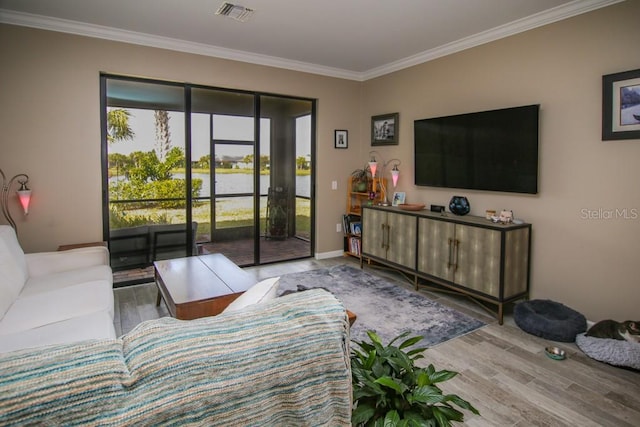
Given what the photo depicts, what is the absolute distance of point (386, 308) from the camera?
12.0 ft

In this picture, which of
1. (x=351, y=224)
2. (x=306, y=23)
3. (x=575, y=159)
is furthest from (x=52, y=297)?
(x=575, y=159)

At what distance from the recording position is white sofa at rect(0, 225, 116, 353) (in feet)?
6.76

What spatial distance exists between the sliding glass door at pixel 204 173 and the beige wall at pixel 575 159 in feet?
8.26

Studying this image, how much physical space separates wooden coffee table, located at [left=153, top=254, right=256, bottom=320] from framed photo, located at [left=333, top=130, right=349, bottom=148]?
2.65m

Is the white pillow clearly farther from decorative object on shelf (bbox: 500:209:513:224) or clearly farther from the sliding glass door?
the sliding glass door

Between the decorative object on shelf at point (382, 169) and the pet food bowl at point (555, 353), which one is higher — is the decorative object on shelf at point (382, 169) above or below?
above

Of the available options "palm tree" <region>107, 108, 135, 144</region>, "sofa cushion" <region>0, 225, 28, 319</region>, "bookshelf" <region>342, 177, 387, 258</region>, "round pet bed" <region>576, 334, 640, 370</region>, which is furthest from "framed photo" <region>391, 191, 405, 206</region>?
"sofa cushion" <region>0, 225, 28, 319</region>

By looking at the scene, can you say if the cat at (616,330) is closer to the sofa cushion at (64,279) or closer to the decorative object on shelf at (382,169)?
the decorative object on shelf at (382,169)

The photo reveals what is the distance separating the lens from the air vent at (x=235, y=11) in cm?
326

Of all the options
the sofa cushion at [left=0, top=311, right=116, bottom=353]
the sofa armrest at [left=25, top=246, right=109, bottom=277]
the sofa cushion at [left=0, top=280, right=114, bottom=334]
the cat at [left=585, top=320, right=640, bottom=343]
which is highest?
the sofa armrest at [left=25, top=246, right=109, bottom=277]

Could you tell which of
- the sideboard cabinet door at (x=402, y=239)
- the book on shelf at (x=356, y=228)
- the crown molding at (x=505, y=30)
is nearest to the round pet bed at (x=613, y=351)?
the sideboard cabinet door at (x=402, y=239)

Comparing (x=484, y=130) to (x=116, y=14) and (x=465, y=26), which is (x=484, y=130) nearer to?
(x=465, y=26)

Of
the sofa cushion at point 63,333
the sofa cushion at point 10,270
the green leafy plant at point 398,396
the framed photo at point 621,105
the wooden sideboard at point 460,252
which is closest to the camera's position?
the green leafy plant at point 398,396

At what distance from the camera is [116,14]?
3.48 metres
